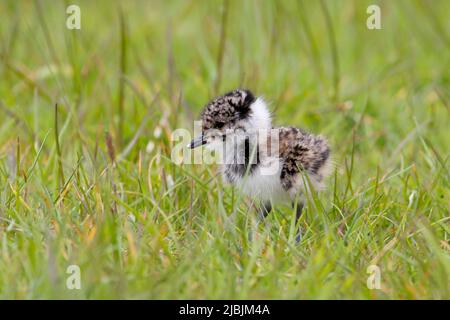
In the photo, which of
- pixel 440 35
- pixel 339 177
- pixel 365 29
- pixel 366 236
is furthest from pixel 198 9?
pixel 366 236

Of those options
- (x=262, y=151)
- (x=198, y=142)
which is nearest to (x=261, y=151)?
(x=262, y=151)

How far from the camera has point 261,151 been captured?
3887 millimetres

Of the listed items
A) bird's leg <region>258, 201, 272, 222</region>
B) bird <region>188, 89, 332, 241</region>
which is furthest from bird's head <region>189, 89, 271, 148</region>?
bird's leg <region>258, 201, 272, 222</region>

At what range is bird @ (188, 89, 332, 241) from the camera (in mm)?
3807

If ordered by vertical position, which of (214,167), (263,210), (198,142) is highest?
(198,142)

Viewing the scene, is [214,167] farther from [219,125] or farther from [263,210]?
[263,210]

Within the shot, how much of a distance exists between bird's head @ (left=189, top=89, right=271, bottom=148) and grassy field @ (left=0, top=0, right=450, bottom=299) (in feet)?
0.72

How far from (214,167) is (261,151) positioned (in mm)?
630

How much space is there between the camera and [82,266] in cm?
295

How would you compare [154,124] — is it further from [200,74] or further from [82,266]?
[82,266]

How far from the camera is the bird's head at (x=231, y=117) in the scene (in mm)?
4000

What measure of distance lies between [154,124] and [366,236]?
196cm

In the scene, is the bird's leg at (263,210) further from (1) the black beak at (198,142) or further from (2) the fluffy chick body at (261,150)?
(1) the black beak at (198,142)

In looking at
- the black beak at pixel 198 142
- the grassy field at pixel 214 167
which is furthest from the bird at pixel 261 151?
the grassy field at pixel 214 167
